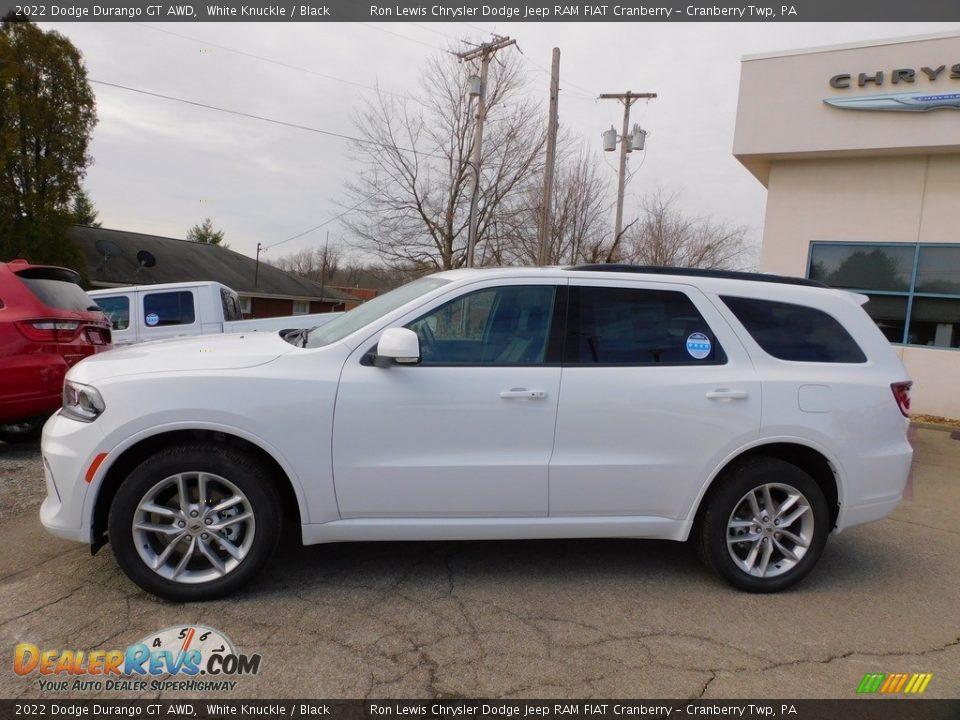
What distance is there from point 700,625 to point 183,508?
8.74ft

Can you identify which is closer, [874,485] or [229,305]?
[874,485]

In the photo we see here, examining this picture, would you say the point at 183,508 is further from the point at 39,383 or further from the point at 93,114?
the point at 93,114

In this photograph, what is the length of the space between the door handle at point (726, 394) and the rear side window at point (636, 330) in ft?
0.61

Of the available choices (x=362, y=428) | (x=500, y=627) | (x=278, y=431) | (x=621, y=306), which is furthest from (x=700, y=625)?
(x=278, y=431)

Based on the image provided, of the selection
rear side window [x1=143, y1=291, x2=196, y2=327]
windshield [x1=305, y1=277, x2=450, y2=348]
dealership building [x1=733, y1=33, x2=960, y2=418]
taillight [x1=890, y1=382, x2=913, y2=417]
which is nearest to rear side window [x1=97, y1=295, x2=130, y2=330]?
rear side window [x1=143, y1=291, x2=196, y2=327]

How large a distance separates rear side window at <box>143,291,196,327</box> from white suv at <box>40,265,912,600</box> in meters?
5.71

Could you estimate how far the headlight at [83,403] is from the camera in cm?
338

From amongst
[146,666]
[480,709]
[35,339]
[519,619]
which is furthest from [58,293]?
[480,709]

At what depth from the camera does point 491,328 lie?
150 inches

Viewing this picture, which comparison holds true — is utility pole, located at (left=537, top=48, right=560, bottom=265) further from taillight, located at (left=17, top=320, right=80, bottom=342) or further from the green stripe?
the green stripe

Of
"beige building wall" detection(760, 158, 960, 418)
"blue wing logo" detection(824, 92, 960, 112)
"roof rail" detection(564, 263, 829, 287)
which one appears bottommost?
"roof rail" detection(564, 263, 829, 287)

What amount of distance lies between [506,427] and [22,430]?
19.1ft

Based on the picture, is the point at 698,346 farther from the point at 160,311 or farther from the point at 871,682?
the point at 160,311

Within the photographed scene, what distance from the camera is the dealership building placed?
10.4 meters
